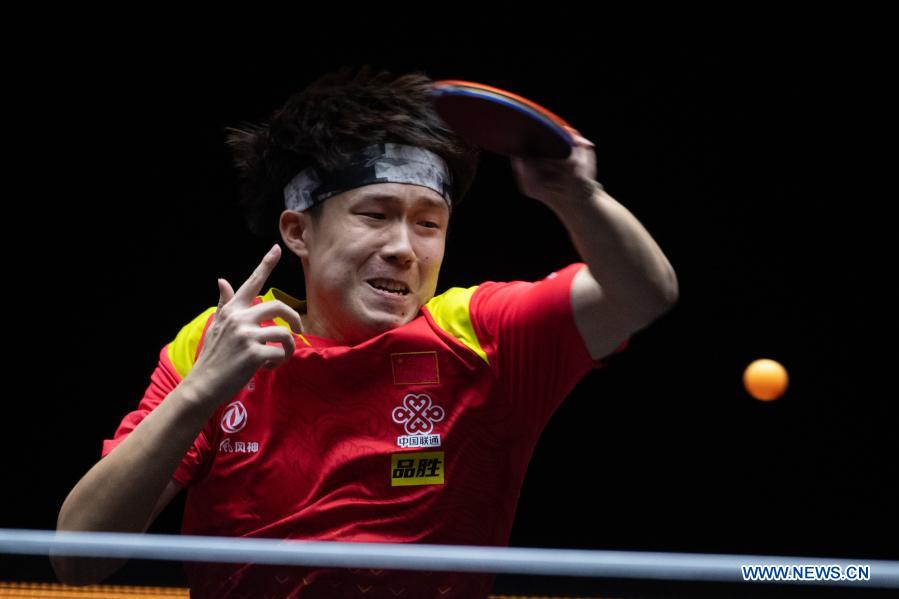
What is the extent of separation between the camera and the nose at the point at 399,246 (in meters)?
2.84

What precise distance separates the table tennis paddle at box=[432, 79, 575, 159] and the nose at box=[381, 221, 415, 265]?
1.64ft

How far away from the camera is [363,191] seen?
2910mm

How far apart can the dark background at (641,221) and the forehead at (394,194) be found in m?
2.50

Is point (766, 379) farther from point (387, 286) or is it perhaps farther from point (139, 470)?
point (139, 470)

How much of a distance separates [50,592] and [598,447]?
10.9 feet

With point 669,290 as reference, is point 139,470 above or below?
below

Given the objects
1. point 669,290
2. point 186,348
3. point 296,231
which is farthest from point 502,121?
point 186,348

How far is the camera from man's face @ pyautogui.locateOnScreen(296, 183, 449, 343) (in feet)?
9.43

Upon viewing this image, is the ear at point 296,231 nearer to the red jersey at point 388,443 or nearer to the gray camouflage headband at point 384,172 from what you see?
the gray camouflage headband at point 384,172

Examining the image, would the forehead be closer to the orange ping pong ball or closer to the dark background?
the dark background

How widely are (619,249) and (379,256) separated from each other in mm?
781

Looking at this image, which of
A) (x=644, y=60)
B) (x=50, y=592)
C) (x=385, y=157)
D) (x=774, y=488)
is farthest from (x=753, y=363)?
(x=50, y=592)

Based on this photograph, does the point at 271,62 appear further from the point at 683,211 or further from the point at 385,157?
the point at 385,157

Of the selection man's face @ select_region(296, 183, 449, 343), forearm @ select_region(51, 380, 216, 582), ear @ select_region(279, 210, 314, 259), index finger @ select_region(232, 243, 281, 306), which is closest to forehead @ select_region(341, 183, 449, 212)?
man's face @ select_region(296, 183, 449, 343)
